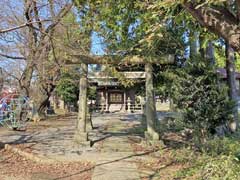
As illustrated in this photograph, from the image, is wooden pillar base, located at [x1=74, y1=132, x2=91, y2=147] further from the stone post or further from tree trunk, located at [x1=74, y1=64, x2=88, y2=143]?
the stone post

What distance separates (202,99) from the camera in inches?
336

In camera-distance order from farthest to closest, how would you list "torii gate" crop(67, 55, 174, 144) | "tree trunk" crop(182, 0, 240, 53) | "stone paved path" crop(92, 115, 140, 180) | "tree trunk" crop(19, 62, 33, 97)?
1. "tree trunk" crop(19, 62, 33, 97)
2. "torii gate" crop(67, 55, 174, 144)
3. "stone paved path" crop(92, 115, 140, 180)
4. "tree trunk" crop(182, 0, 240, 53)

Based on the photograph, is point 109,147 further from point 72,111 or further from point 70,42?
point 72,111

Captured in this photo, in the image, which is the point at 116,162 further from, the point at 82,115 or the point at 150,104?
the point at 150,104

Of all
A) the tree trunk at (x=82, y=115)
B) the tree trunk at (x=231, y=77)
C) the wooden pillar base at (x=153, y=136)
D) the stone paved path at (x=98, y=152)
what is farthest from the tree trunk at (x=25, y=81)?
the tree trunk at (x=231, y=77)

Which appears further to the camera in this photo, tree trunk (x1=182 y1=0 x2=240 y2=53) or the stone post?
the stone post

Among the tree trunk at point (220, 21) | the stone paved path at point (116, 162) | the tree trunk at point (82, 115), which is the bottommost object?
the stone paved path at point (116, 162)

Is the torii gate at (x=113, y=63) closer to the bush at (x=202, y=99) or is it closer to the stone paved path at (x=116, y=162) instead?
the stone paved path at (x=116, y=162)

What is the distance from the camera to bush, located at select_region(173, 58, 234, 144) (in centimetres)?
845

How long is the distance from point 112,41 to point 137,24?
4.89ft

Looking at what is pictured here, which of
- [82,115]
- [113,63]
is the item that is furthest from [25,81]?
[113,63]

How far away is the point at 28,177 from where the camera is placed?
648 centimetres

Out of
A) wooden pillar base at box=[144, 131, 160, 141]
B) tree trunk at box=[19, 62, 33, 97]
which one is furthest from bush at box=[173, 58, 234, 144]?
tree trunk at box=[19, 62, 33, 97]

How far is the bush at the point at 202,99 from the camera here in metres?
8.45
